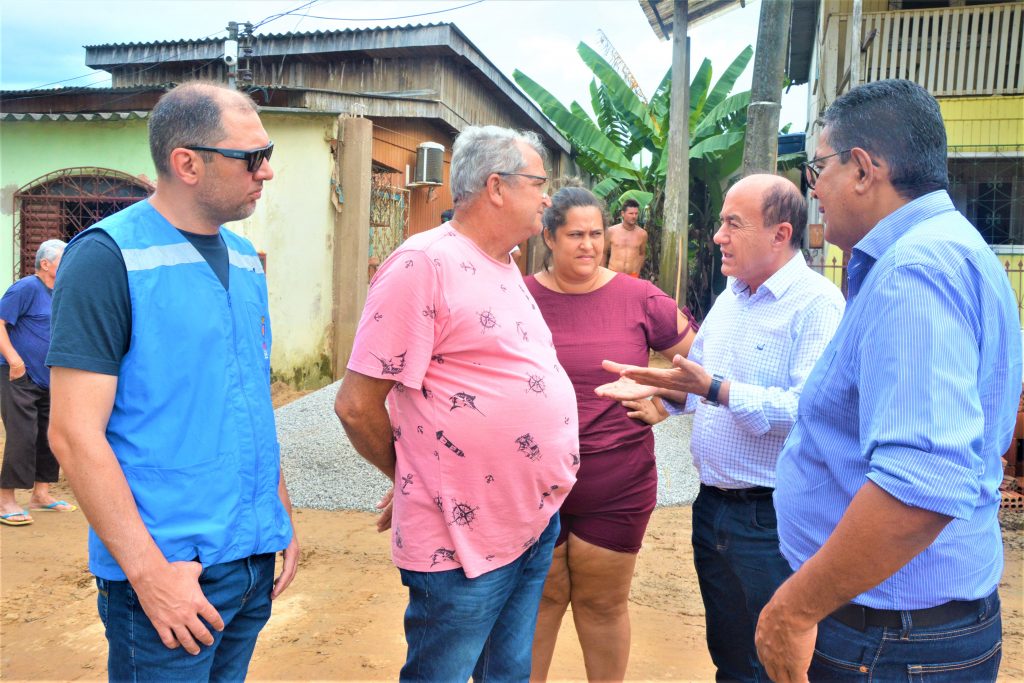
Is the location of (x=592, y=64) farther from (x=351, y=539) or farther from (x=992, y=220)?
(x=351, y=539)

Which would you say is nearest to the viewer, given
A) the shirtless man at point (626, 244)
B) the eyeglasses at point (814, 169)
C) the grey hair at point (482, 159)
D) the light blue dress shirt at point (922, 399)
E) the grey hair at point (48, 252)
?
the light blue dress shirt at point (922, 399)

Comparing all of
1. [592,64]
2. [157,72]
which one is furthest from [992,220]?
[157,72]

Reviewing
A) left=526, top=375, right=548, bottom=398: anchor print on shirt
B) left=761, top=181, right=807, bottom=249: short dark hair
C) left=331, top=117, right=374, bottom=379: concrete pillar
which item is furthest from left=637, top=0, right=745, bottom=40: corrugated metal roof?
left=526, top=375, right=548, bottom=398: anchor print on shirt

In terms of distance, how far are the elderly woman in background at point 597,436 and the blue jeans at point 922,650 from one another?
138 cm

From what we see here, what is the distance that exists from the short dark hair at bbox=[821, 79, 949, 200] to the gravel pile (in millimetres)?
4600

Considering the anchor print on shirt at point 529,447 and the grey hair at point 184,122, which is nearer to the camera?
the grey hair at point 184,122

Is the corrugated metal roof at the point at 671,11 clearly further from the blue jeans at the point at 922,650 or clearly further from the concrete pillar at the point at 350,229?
the blue jeans at the point at 922,650

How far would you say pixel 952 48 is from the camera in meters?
10.9

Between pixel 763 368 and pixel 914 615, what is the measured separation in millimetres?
1184

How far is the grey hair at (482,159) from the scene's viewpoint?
2.53 meters

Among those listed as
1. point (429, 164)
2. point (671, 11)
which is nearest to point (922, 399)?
point (671, 11)

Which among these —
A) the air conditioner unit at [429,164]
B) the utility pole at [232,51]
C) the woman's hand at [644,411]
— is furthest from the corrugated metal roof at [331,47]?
the woman's hand at [644,411]

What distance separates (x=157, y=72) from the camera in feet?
48.9

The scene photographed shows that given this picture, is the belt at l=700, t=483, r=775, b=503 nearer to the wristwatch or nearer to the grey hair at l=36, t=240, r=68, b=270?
the wristwatch
